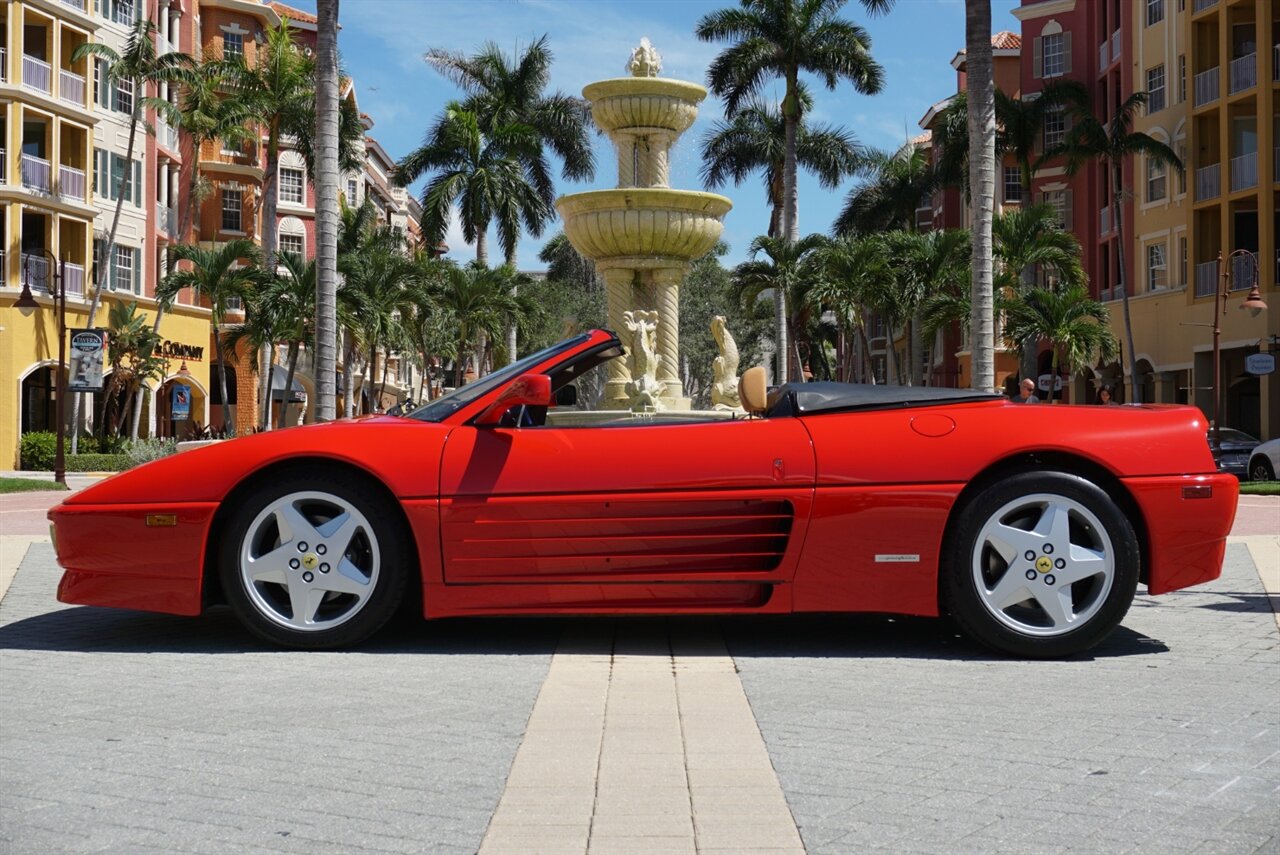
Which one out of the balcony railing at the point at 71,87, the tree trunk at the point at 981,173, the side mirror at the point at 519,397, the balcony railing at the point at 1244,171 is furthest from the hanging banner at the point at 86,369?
the side mirror at the point at 519,397

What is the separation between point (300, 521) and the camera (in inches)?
214

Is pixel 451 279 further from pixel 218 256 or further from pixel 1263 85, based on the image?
pixel 1263 85

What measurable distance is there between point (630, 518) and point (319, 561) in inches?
49.7

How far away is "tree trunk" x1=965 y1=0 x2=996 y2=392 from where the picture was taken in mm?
16078

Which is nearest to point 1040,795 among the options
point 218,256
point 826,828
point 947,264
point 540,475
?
point 826,828

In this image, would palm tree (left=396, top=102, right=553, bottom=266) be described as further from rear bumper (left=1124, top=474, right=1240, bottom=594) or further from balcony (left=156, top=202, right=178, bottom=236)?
rear bumper (left=1124, top=474, right=1240, bottom=594)

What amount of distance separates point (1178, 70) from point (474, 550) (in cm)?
4163

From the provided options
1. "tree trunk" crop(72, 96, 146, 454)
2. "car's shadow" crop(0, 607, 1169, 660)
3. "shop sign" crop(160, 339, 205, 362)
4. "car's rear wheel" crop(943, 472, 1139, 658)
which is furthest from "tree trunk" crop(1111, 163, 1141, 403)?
"car's rear wheel" crop(943, 472, 1139, 658)

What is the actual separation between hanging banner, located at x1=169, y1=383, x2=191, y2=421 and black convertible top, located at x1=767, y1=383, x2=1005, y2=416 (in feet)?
139

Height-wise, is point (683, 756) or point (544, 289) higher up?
point (544, 289)

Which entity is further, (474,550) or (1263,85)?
(1263,85)

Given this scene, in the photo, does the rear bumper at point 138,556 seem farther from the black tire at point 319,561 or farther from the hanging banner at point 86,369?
the hanging banner at point 86,369

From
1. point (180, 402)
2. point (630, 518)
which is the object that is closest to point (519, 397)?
point (630, 518)

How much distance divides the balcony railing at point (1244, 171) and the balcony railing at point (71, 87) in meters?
33.4
